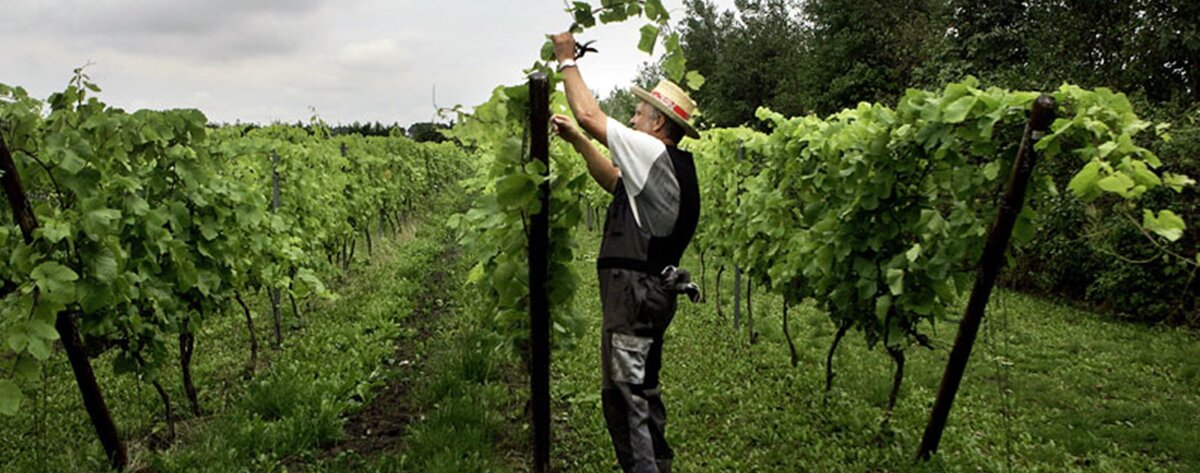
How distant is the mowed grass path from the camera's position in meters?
4.02

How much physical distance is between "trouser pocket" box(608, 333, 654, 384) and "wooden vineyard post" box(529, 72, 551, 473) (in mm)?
298

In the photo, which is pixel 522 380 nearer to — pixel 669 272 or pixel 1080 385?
pixel 669 272

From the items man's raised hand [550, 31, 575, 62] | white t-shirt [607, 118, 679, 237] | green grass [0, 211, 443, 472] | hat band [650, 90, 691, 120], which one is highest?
man's raised hand [550, 31, 575, 62]

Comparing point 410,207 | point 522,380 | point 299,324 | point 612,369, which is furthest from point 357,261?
point 612,369

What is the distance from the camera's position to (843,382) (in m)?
5.29

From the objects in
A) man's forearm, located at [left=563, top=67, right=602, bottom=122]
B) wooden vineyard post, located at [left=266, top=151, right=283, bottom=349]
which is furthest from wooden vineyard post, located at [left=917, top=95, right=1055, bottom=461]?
wooden vineyard post, located at [left=266, top=151, right=283, bottom=349]

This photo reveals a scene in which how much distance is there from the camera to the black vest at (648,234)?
280 centimetres

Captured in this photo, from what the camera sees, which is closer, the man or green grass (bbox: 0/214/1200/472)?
the man

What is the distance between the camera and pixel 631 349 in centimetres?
280

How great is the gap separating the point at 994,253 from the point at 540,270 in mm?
1936

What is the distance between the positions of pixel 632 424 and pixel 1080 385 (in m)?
→ 4.60

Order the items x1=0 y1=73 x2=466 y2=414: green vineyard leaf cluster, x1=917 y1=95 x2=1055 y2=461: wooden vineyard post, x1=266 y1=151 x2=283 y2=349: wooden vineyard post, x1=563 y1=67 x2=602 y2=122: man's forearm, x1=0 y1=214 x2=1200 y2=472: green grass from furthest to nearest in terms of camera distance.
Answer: x1=266 y1=151 x2=283 y2=349: wooden vineyard post < x1=0 y1=214 x2=1200 y2=472: green grass < x1=917 y1=95 x2=1055 y2=461: wooden vineyard post < x1=563 y1=67 x2=602 y2=122: man's forearm < x1=0 y1=73 x2=466 y2=414: green vineyard leaf cluster

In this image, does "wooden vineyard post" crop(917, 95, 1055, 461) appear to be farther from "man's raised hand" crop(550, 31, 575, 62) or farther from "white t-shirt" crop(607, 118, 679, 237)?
"man's raised hand" crop(550, 31, 575, 62)

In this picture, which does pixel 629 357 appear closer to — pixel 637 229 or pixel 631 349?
pixel 631 349
